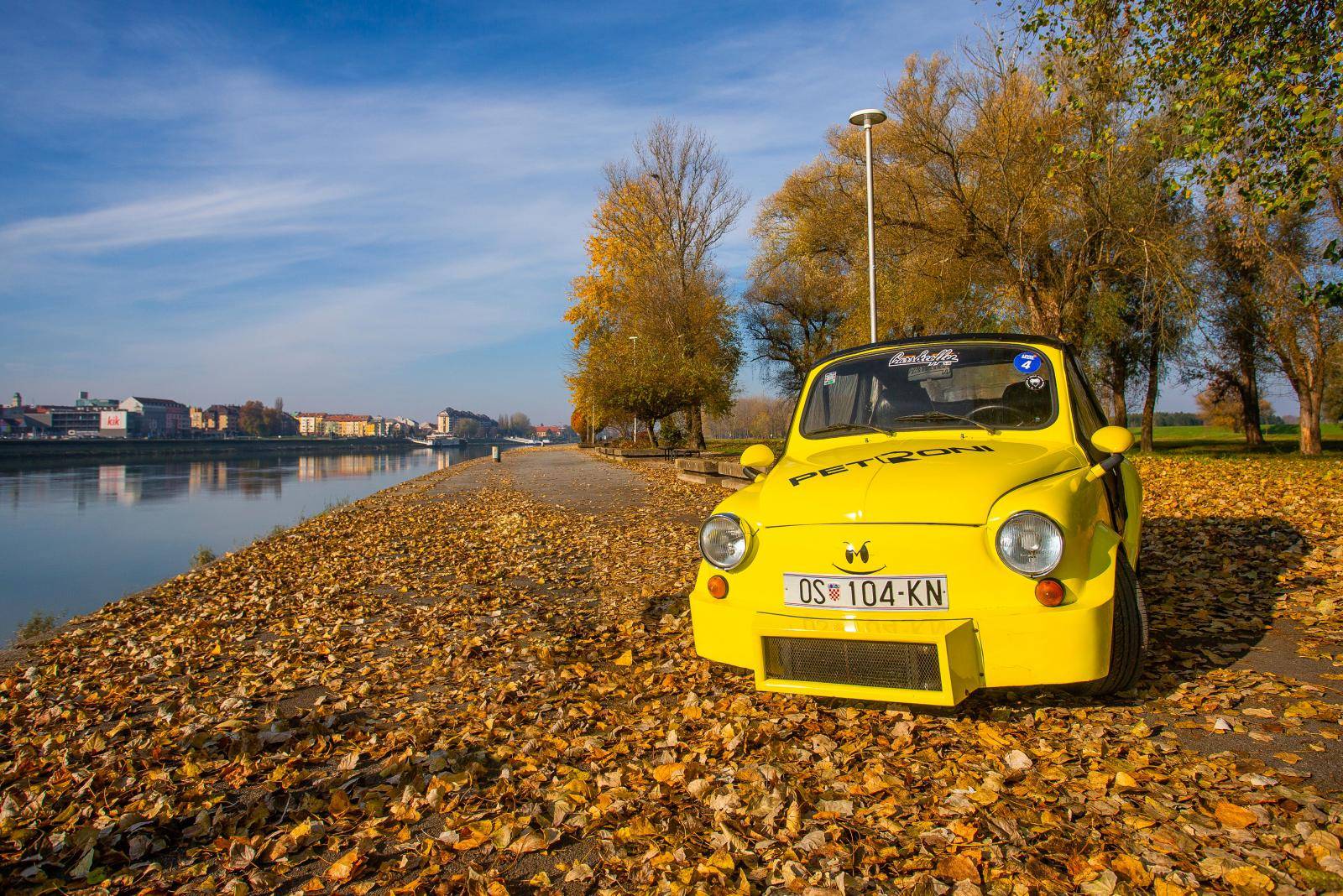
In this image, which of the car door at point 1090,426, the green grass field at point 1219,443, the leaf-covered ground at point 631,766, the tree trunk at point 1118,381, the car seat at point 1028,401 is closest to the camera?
the leaf-covered ground at point 631,766

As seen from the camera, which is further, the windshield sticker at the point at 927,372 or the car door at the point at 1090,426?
the windshield sticker at the point at 927,372

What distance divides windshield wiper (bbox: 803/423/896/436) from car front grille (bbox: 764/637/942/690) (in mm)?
1626

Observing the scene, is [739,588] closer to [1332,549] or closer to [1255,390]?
[1332,549]

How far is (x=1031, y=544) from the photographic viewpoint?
3.27 meters

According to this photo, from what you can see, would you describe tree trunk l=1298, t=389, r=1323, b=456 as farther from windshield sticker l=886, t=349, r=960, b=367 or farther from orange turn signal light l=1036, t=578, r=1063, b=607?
orange turn signal light l=1036, t=578, r=1063, b=607

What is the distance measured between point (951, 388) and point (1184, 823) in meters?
2.62

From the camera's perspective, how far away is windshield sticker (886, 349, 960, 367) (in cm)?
475

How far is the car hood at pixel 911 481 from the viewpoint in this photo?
3.46m

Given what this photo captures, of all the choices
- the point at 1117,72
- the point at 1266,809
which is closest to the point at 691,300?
the point at 1117,72

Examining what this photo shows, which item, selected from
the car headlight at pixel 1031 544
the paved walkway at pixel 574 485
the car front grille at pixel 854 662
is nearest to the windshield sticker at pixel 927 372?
the car headlight at pixel 1031 544

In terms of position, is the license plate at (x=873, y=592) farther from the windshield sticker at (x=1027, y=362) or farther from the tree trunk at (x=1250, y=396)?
the tree trunk at (x=1250, y=396)

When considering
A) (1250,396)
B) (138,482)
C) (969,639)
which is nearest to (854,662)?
(969,639)

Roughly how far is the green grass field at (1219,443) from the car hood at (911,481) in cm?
113

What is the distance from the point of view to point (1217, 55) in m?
8.12
